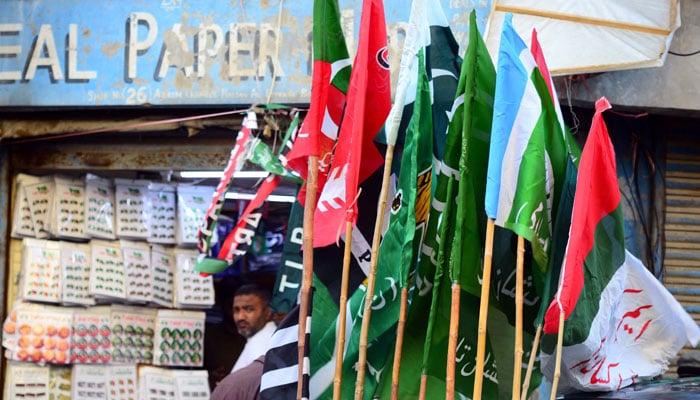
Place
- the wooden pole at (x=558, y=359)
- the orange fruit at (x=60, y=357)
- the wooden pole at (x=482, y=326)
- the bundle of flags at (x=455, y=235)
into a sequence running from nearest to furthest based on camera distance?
the wooden pole at (x=558, y=359) < the wooden pole at (x=482, y=326) < the bundle of flags at (x=455, y=235) < the orange fruit at (x=60, y=357)

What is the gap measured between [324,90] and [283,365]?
3.94ft

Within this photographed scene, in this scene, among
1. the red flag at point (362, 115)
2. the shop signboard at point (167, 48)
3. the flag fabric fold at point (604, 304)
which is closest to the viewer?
the flag fabric fold at point (604, 304)

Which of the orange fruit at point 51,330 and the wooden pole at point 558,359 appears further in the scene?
the orange fruit at point 51,330

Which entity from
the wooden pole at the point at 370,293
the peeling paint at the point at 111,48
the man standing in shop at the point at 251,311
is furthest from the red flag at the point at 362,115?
the peeling paint at the point at 111,48

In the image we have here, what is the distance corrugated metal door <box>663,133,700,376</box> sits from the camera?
29.8ft

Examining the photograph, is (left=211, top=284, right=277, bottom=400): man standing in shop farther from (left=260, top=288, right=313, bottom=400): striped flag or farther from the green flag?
the green flag

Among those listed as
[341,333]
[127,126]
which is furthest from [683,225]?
[341,333]

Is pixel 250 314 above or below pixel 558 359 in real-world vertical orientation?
below

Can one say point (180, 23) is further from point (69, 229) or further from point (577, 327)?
point (577, 327)

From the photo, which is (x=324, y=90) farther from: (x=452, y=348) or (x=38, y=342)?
(x=38, y=342)

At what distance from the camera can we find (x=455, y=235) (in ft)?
15.4

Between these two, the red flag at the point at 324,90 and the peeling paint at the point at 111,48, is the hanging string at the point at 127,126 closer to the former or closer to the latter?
the peeling paint at the point at 111,48

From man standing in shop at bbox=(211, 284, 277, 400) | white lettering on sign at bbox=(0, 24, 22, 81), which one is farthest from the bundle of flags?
white lettering on sign at bbox=(0, 24, 22, 81)

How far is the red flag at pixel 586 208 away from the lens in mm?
4434
